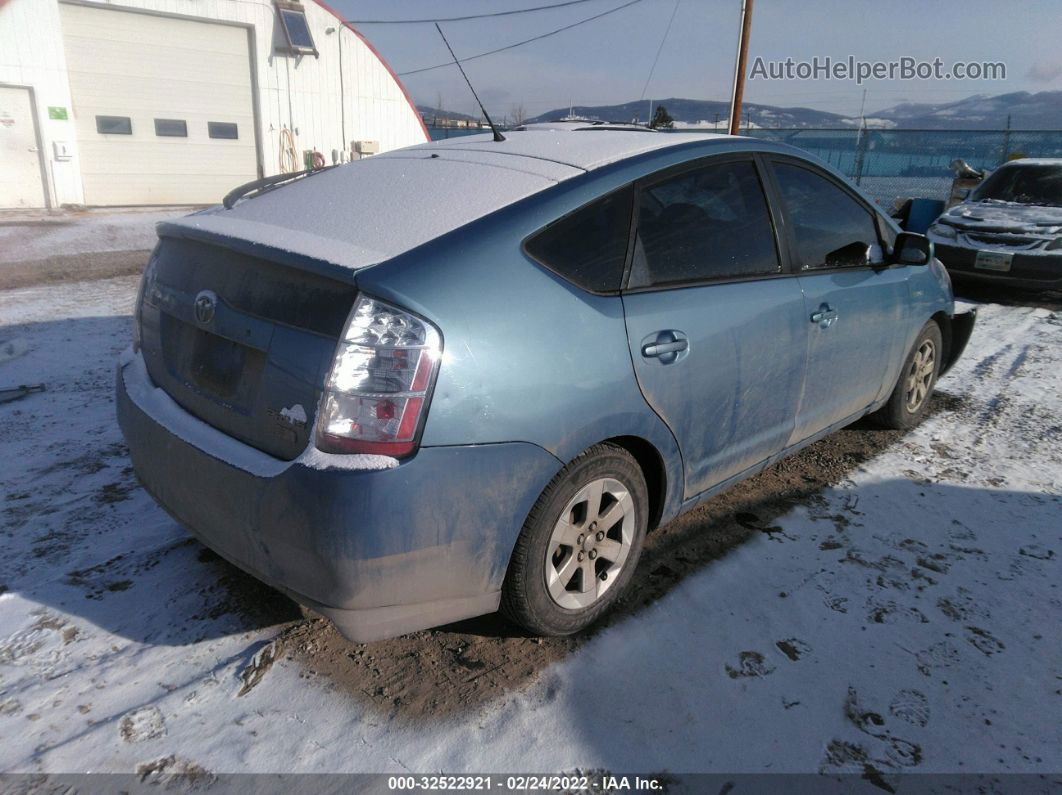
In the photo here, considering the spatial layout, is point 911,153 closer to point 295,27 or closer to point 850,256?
point 295,27

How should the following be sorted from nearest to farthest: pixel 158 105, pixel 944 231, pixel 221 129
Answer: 1. pixel 944 231
2. pixel 158 105
3. pixel 221 129

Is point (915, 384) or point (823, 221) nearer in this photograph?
point (823, 221)

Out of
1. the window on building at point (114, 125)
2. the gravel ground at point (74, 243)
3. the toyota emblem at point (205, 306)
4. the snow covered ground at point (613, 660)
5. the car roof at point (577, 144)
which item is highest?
the window on building at point (114, 125)

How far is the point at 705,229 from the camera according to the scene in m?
2.88

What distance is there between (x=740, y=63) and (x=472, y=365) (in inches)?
679

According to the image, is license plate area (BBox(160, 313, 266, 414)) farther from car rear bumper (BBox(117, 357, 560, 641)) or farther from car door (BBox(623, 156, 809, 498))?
car door (BBox(623, 156, 809, 498))

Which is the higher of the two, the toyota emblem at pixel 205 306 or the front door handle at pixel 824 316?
the toyota emblem at pixel 205 306

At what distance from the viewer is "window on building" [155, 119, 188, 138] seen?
53.4ft

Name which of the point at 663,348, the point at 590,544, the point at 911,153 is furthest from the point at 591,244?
the point at 911,153

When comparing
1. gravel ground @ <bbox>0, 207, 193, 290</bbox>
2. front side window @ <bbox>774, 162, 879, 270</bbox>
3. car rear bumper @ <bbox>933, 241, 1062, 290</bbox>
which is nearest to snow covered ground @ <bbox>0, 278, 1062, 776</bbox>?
front side window @ <bbox>774, 162, 879, 270</bbox>

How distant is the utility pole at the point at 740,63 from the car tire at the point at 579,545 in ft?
49.4

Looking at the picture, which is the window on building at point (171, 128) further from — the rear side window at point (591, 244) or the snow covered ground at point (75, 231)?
the rear side window at point (591, 244)

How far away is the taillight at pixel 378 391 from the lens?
6.42 feet

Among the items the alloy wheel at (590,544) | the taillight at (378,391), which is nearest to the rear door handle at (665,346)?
the alloy wheel at (590,544)
